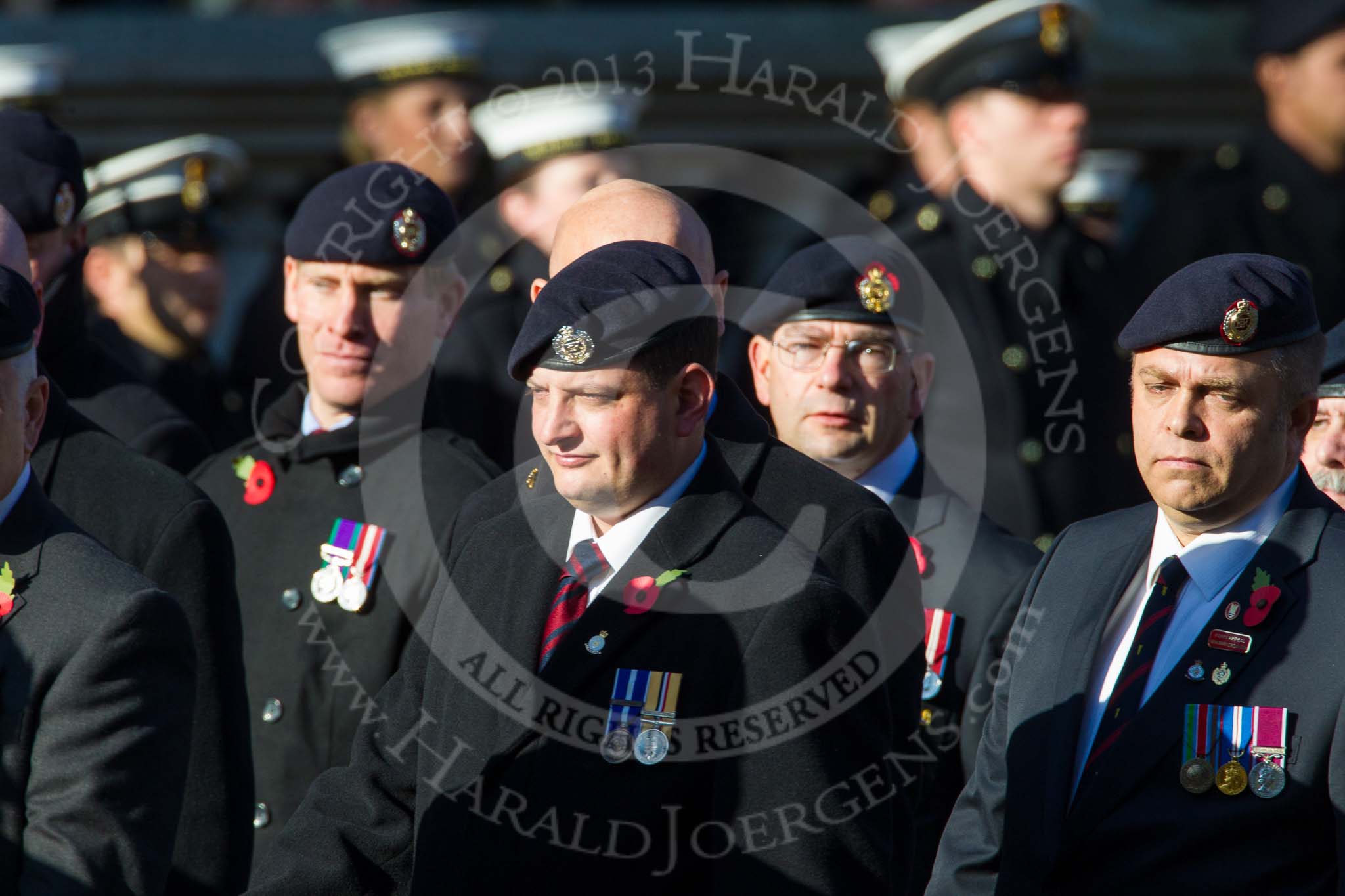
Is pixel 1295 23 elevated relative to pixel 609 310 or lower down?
elevated

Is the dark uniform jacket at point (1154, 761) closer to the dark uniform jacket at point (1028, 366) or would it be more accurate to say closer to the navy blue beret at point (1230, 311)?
the navy blue beret at point (1230, 311)

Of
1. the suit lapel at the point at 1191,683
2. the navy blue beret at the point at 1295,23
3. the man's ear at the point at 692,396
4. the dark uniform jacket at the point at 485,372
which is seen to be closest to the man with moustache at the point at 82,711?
the man's ear at the point at 692,396

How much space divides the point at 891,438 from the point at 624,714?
180cm

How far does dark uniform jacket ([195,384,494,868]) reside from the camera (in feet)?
15.7

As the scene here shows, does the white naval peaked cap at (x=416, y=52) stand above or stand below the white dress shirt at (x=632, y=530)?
above

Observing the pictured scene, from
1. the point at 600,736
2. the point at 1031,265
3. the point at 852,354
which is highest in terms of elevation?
the point at 1031,265

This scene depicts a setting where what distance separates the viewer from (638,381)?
3422mm

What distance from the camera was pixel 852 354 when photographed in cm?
499

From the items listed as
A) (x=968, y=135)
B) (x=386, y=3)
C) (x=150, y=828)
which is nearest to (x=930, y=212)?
(x=968, y=135)

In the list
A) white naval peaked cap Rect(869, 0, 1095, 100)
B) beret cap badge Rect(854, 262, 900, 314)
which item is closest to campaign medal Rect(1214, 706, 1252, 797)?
beret cap badge Rect(854, 262, 900, 314)

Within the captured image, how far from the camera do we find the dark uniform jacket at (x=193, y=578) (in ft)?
13.9

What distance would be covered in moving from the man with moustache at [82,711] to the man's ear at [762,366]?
6.67ft

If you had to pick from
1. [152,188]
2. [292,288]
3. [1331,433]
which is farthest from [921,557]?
[152,188]

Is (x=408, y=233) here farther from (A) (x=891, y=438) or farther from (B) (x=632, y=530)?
(B) (x=632, y=530)
